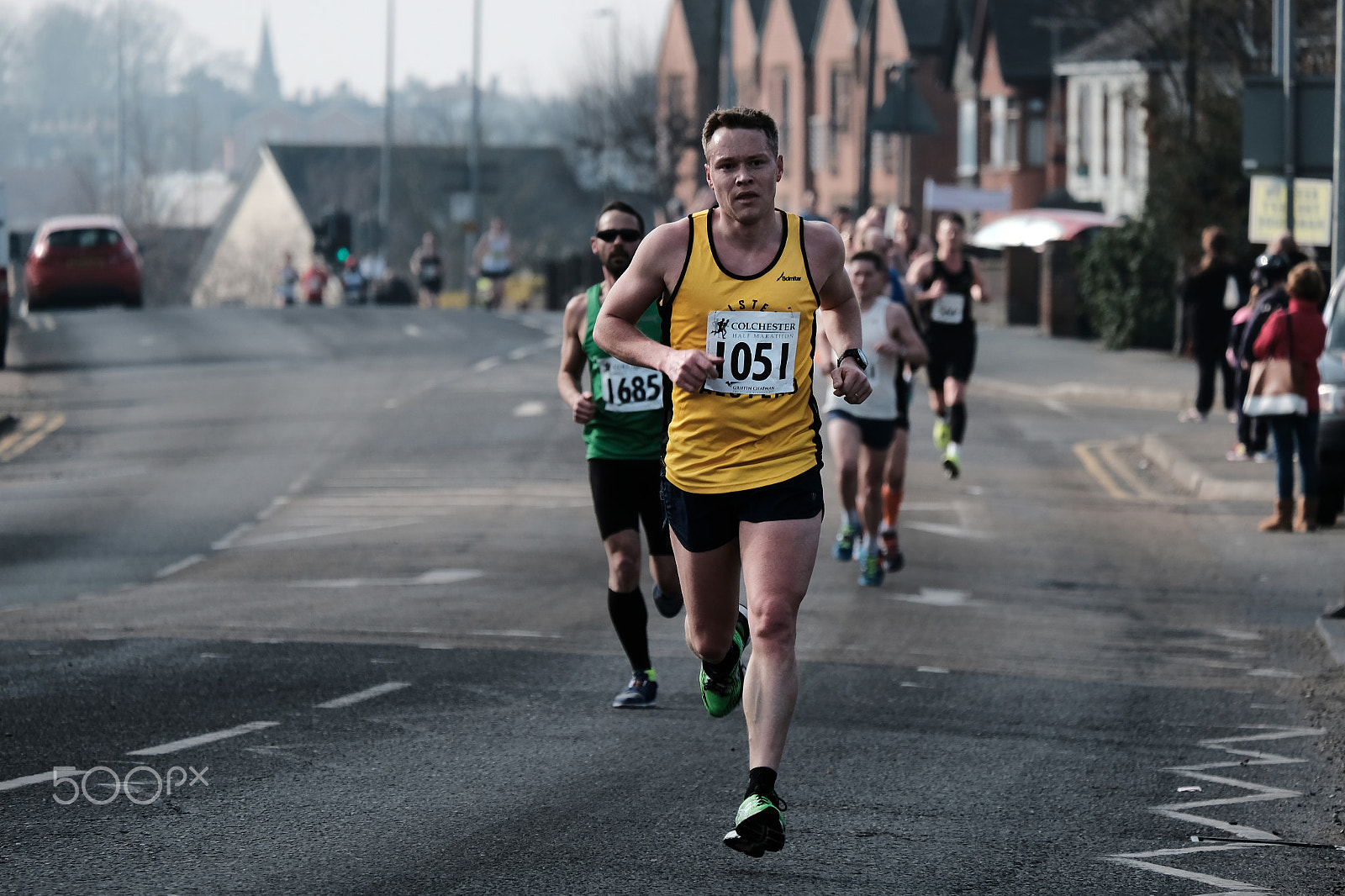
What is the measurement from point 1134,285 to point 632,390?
26.5 meters

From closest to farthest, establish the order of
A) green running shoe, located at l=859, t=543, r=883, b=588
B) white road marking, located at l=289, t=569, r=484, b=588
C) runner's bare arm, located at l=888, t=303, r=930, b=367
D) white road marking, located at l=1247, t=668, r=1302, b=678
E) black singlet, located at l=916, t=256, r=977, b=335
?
white road marking, located at l=1247, t=668, r=1302, b=678 < runner's bare arm, located at l=888, t=303, r=930, b=367 < green running shoe, located at l=859, t=543, r=883, b=588 < white road marking, located at l=289, t=569, r=484, b=588 < black singlet, located at l=916, t=256, r=977, b=335

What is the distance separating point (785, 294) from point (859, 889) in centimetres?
172

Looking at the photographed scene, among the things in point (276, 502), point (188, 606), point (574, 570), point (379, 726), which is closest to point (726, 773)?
point (379, 726)

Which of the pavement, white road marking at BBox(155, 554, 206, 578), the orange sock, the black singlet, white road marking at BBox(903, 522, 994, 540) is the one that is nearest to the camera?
the orange sock

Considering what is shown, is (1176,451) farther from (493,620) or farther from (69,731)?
(69,731)

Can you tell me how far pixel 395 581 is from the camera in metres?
13.2

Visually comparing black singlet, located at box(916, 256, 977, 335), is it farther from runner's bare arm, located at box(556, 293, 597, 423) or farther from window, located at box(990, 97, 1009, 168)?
window, located at box(990, 97, 1009, 168)

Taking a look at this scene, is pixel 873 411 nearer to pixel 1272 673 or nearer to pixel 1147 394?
pixel 1272 673

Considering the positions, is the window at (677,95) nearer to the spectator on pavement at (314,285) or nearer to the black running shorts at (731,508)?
the spectator on pavement at (314,285)

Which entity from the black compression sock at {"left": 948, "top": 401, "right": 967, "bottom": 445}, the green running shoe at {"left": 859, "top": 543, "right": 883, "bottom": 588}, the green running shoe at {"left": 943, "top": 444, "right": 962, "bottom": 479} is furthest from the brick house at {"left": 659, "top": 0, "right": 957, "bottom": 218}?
the green running shoe at {"left": 859, "top": 543, "right": 883, "bottom": 588}

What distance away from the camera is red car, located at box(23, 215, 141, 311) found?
3975cm

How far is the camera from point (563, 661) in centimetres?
995

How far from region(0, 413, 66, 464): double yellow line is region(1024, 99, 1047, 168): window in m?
38.6

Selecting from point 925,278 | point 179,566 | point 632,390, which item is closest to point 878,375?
point 632,390
